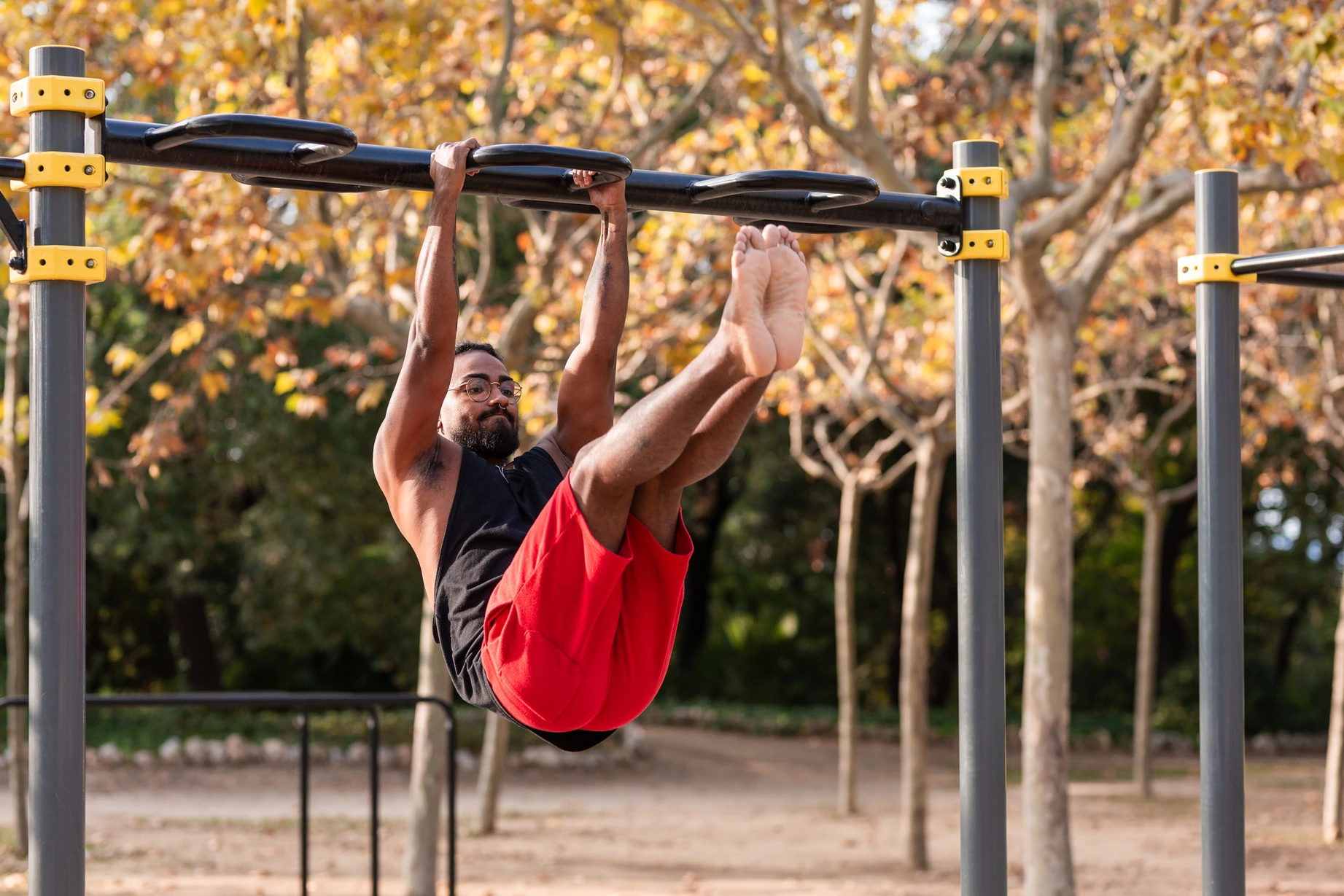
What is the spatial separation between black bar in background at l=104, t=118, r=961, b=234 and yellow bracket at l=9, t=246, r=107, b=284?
0.24 metres

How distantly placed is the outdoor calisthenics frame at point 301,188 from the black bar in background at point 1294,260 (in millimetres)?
735

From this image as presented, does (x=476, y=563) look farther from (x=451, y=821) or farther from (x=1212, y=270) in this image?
(x=451, y=821)

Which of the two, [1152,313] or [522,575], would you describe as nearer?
[522,575]

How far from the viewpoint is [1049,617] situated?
21.3 feet

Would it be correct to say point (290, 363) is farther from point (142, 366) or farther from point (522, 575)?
point (522, 575)

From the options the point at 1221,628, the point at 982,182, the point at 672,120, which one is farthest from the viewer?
the point at 672,120

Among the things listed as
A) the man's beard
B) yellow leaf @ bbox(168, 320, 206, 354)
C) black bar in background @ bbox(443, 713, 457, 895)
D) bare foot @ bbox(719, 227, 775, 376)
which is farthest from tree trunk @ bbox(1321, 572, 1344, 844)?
bare foot @ bbox(719, 227, 775, 376)

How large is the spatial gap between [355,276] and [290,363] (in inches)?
40.2

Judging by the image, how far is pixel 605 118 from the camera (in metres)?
9.53

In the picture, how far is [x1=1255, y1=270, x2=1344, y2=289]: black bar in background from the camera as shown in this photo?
3.80 metres

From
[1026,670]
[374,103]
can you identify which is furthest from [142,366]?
[1026,670]

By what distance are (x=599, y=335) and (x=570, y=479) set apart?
68 cm

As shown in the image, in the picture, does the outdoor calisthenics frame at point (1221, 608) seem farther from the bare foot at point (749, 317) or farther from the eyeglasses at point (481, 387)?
the eyeglasses at point (481, 387)

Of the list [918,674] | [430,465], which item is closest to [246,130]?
[430,465]
